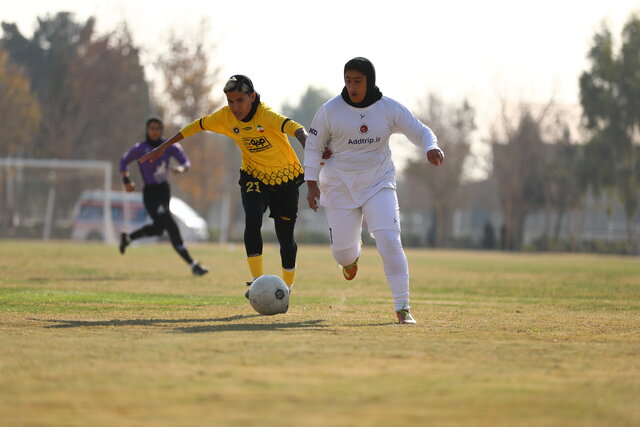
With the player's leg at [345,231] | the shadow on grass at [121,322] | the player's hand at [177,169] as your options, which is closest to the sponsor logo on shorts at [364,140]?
the player's leg at [345,231]

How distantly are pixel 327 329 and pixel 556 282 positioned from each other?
1037cm

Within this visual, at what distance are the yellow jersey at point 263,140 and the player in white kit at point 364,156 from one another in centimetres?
90

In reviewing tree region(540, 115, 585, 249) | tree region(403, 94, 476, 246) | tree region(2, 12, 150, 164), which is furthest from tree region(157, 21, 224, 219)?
tree region(540, 115, 585, 249)

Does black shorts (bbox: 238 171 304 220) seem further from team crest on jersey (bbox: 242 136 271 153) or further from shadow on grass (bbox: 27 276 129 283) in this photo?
shadow on grass (bbox: 27 276 129 283)

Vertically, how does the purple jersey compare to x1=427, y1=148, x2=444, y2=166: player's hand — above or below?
above

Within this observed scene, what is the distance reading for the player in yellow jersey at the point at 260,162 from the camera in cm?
995

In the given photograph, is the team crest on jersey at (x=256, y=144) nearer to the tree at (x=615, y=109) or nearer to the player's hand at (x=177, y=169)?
the player's hand at (x=177, y=169)

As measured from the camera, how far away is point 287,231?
412 inches

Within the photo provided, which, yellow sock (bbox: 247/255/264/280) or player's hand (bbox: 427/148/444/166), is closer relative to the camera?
player's hand (bbox: 427/148/444/166)

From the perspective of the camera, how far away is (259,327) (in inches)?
312

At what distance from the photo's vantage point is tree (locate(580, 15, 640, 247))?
58.4m

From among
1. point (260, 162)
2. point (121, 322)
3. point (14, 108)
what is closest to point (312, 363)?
point (121, 322)

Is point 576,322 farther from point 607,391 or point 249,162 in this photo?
point 607,391

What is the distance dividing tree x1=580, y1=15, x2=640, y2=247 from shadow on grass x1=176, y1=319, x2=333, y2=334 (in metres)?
52.4
